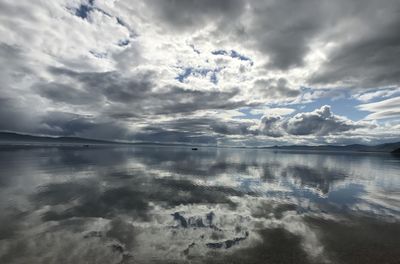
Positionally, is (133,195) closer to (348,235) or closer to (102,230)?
(102,230)

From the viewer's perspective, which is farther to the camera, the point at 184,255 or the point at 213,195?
the point at 213,195

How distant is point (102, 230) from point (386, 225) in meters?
26.9

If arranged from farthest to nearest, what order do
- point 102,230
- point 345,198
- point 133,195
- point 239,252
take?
point 345,198 < point 133,195 < point 102,230 < point 239,252

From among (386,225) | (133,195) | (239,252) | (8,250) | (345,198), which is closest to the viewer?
(8,250)

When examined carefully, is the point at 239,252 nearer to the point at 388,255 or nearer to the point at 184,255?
the point at 184,255

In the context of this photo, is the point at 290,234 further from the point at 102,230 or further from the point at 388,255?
the point at 102,230

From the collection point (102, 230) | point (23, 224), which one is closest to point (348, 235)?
point (102, 230)

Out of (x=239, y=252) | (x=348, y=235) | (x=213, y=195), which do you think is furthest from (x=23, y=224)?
(x=348, y=235)

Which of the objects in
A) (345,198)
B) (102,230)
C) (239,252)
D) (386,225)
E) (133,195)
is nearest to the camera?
(239,252)

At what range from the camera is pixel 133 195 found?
31.5 metres

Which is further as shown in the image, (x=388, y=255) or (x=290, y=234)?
(x=290, y=234)

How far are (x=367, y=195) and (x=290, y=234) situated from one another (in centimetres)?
2519

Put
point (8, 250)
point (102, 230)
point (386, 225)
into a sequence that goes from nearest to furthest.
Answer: point (8, 250) → point (102, 230) → point (386, 225)

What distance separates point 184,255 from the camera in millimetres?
15211
